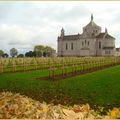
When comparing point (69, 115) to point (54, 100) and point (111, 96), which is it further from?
point (111, 96)

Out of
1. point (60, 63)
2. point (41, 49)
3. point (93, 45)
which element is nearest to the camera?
point (41, 49)

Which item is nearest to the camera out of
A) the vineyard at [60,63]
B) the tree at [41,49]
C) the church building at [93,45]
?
the tree at [41,49]

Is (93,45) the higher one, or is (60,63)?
(93,45)

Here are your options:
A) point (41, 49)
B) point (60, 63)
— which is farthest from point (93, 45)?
point (41, 49)

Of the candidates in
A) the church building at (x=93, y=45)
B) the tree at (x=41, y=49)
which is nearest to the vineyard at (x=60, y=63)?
the church building at (x=93, y=45)

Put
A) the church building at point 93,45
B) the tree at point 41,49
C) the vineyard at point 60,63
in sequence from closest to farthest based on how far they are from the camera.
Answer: the tree at point 41,49
the church building at point 93,45
the vineyard at point 60,63

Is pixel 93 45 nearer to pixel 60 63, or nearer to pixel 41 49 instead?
pixel 60 63

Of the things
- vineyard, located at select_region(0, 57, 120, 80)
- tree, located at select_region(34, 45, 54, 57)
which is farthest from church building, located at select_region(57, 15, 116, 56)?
tree, located at select_region(34, 45, 54, 57)

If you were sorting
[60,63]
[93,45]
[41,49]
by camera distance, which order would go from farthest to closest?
[60,63] → [93,45] → [41,49]

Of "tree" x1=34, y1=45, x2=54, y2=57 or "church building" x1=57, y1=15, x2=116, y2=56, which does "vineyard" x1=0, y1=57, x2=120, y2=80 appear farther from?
"tree" x1=34, y1=45, x2=54, y2=57

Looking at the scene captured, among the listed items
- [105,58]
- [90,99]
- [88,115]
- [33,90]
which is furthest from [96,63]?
[88,115]

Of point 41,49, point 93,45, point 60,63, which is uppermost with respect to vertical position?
point 93,45

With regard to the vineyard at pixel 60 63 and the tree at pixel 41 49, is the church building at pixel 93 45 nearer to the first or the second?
the vineyard at pixel 60 63

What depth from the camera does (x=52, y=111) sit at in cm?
536
